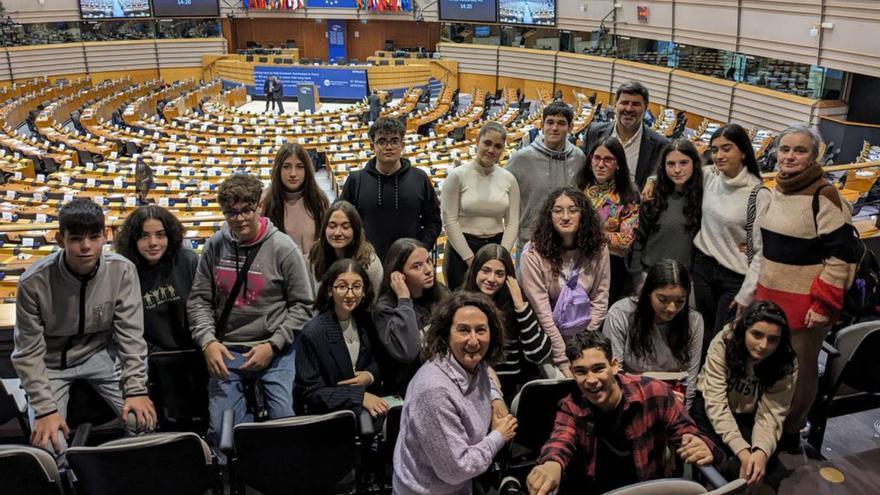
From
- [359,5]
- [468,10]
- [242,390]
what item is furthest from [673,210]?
[359,5]

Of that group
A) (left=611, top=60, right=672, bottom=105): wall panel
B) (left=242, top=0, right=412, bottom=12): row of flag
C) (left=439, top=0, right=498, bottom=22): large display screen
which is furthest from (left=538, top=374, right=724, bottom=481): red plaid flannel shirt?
(left=242, top=0, right=412, bottom=12): row of flag

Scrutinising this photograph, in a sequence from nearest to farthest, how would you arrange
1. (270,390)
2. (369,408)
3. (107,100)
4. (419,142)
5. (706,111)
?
(369,408) < (270,390) < (419,142) < (706,111) < (107,100)

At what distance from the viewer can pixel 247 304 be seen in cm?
371

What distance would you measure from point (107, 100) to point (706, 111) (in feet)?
60.7

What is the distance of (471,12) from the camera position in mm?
27344

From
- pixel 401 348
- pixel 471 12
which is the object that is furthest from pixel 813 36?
pixel 401 348

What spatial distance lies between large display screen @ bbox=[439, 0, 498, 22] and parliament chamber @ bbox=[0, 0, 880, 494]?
0.10m

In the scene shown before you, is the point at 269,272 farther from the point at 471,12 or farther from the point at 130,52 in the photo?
the point at 130,52

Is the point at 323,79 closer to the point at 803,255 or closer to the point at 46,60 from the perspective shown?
the point at 46,60

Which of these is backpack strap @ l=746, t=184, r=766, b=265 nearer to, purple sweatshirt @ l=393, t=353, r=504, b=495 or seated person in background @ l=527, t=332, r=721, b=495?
seated person in background @ l=527, t=332, r=721, b=495

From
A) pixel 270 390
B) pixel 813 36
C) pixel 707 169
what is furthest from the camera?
pixel 813 36

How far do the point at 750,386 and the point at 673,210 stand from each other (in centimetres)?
108

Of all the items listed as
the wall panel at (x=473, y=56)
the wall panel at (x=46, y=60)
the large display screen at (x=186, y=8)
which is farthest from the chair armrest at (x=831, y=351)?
the large display screen at (x=186, y=8)

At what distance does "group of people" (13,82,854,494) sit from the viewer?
2994mm
